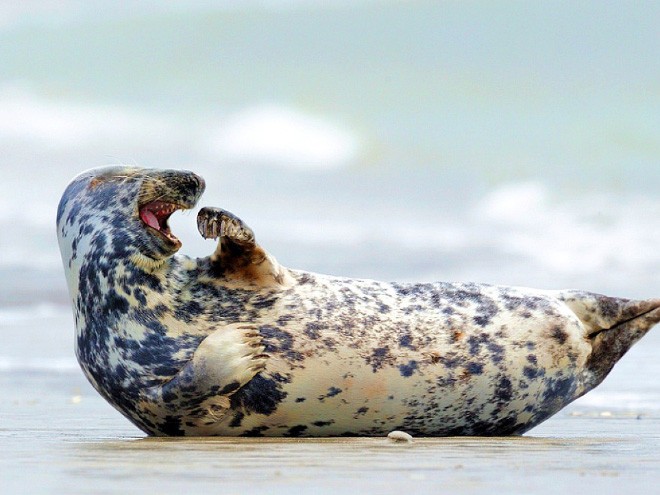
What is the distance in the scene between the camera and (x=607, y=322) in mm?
7297

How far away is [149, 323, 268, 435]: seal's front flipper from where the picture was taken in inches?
245

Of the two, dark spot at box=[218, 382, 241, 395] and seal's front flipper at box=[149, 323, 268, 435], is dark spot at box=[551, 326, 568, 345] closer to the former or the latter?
seal's front flipper at box=[149, 323, 268, 435]

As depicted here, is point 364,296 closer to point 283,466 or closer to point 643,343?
point 283,466

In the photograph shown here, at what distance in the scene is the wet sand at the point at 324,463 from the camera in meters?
4.25

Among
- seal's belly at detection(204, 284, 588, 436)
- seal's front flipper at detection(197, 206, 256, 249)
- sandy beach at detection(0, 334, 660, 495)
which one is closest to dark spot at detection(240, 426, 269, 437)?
seal's belly at detection(204, 284, 588, 436)

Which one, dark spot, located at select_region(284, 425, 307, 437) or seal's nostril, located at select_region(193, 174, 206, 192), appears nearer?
dark spot, located at select_region(284, 425, 307, 437)

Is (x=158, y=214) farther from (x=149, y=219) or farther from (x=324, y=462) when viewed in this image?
(x=324, y=462)

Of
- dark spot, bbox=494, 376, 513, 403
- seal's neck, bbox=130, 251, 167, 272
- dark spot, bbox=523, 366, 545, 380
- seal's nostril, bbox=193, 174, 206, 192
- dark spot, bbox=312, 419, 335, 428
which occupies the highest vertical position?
seal's nostril, bbox=193, 174, 206, 192

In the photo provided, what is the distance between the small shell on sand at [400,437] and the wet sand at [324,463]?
0.21 ft

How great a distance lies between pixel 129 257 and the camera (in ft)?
21.9

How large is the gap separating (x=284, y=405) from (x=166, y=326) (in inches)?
26.4

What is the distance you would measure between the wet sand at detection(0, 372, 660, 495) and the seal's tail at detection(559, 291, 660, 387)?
367 mm

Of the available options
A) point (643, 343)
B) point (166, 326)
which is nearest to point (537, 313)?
point (166, 326)

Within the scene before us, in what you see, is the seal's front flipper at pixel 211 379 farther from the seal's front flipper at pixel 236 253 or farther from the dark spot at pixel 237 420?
the seal's front flipper at pixel 236 253
